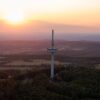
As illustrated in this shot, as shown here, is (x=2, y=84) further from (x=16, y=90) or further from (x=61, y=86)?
(x=61, y=86)

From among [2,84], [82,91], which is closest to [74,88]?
[82,91]

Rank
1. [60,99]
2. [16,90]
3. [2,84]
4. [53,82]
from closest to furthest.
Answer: [60,99], [16,90], [2,84], [53,82]

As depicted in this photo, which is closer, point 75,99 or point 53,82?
point 75,99

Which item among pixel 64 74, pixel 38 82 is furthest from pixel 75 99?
pixel 64 74

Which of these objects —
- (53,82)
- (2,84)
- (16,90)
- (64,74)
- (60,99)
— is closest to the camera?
(60,99)

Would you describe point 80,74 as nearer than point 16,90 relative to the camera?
No

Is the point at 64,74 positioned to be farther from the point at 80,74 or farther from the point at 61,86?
the point at 61,86

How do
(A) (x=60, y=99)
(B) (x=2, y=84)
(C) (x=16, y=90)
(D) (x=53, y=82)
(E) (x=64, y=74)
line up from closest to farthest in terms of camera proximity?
(A) (x=60, y=99), (C) (x=16, y=90), (B) (x=2, y=84), (D) (x=53, y=82), (E) (x=64, y=74)

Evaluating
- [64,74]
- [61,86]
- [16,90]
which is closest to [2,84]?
[16,90]

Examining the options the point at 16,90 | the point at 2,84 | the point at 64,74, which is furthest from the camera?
the point at 64,74
